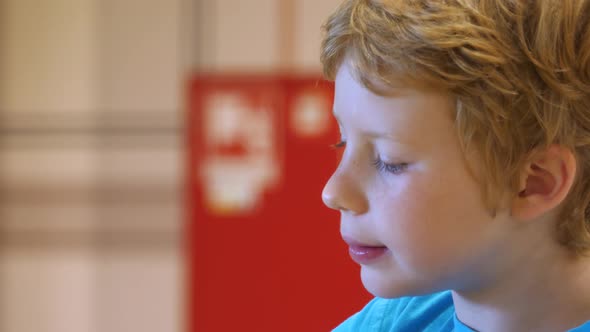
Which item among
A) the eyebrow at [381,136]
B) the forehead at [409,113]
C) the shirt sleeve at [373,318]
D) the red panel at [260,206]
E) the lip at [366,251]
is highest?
the forehead at [409,113]

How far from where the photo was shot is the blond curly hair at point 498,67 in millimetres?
689

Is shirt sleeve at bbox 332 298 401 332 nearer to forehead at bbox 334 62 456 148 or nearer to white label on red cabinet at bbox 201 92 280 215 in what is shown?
forehead at bbox 334 62 456 148

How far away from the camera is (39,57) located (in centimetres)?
342

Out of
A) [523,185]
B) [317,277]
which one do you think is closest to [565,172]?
[523,185]

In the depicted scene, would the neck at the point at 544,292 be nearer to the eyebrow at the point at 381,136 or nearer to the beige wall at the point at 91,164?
the eyebrow at the point at 381,136

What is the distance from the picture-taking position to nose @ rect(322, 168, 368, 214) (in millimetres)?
743

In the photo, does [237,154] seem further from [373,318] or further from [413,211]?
[413,211]

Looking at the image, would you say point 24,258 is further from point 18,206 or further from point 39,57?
point 39,57

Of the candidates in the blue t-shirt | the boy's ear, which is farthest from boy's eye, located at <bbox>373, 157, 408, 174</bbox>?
the blue t-shirt

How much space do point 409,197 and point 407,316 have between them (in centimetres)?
23

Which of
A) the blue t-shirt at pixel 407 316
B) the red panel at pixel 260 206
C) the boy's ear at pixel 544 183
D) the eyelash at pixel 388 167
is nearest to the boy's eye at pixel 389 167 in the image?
the eyelash at pixel 388 167

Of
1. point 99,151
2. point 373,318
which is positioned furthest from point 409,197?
point 99,151

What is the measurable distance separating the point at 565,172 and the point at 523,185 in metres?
0.04

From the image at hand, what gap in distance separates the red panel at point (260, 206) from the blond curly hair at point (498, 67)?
1.89m
